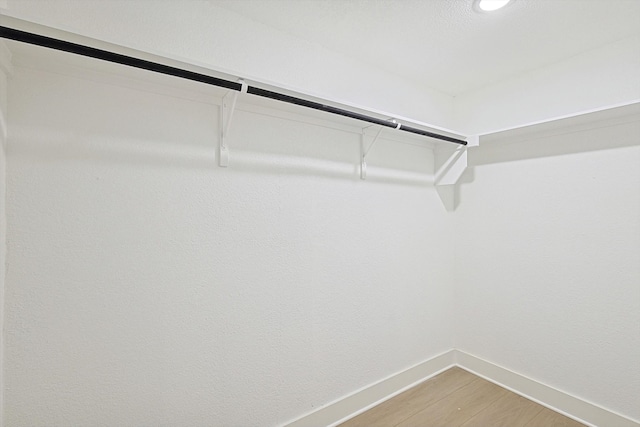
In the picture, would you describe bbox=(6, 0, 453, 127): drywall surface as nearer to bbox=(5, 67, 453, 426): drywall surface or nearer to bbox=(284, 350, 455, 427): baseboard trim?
bbox=(5, 67, 453, 426): drywall surface

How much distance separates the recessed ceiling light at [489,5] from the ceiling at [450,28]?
1.3 inches

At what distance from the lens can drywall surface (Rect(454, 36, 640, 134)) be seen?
1711mm

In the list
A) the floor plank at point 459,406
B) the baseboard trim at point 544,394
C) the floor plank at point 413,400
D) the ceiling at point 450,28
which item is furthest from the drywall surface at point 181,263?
the baseboard trim at point 544,394

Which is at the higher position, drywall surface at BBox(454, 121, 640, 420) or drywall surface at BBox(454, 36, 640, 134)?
drywall surface at BBox(454, 36, 640, 134)

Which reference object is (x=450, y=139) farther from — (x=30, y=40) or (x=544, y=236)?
(x=30, y=40)

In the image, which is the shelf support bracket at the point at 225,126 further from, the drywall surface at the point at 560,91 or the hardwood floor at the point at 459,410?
the drywall surface at the point at 560,91

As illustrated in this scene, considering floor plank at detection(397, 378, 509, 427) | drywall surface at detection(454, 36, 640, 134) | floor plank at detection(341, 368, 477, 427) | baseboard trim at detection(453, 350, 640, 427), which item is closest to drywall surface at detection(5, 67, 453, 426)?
floor plank at detection(341, 368, 477, 427)

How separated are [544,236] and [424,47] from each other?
1.45 meters

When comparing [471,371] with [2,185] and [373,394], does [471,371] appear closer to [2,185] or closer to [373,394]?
[373,394]

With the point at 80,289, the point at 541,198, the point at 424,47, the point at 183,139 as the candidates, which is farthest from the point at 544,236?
the point at 80,289

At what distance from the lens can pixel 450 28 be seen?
1.63m

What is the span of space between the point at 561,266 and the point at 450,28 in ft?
5.27

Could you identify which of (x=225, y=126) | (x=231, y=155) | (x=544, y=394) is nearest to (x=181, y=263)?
(x=231, y=155)

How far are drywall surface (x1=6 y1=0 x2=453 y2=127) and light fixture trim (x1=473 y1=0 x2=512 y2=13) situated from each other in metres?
0.66
